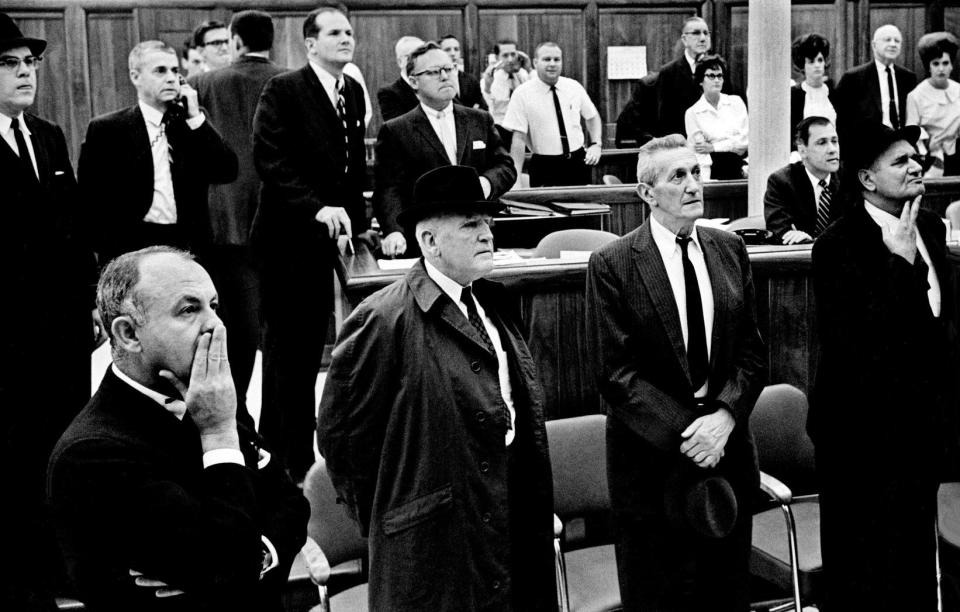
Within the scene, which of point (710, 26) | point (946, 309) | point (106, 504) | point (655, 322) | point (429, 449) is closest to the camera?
point (106, 504)

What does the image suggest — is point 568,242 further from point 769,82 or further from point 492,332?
point 492,332

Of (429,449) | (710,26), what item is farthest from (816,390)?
(710,26)

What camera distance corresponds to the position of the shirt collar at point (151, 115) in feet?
14.5

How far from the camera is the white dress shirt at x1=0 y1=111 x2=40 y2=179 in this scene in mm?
3863

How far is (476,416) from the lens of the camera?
9.16 feet

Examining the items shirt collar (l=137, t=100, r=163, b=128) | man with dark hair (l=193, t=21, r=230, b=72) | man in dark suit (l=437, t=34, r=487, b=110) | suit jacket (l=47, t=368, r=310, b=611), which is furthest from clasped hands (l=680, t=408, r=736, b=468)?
man in dark suit (l=437, t=34, r=487, b=110)

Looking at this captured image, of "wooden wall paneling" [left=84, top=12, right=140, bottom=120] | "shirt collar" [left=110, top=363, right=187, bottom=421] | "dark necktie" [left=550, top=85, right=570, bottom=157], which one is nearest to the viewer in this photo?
"shirt collar" [left=110, top=363, right=187, bottom=421]

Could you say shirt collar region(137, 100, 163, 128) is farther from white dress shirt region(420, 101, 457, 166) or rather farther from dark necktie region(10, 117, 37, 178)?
white dress shirt region(420, 101, 457, 166)

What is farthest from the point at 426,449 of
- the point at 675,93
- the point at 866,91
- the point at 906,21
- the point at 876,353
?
the point at 906,21

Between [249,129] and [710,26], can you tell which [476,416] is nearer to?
[249,129]

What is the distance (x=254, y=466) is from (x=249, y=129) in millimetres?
3536

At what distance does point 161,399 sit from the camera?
2080 millimetres

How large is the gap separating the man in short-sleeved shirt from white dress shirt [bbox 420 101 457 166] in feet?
10.3

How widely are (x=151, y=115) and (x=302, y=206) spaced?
681 millimetres
